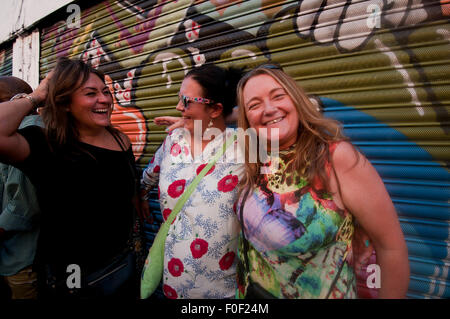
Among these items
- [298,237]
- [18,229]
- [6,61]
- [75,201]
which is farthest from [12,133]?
[6,61]

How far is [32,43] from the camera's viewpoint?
185 inches

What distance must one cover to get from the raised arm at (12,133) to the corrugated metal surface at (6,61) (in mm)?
5705

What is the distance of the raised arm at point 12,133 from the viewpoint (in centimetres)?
127

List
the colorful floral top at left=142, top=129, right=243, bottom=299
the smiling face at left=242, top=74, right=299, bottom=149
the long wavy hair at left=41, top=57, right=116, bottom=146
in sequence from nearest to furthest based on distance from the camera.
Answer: the smiling face at left=242, top=74, right=299, bottom=149 < the colorful floral top at left=142, top=129, right=243, bottom=299 < the long wavy hair at left=41, top=57, right=116, bottom=146

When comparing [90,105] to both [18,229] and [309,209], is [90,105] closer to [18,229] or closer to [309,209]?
[18,229]

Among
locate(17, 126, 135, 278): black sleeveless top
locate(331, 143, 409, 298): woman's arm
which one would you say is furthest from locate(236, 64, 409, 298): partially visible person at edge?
locate(17, 126, 135, 278): black sleeveless top

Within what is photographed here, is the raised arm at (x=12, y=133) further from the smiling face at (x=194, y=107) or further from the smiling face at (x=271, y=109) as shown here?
the smiling face at (x=271, y=109)

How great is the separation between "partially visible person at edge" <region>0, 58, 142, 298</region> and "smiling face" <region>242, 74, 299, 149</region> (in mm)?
1123

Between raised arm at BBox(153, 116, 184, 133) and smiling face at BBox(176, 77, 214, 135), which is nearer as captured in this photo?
smiling face at BBox(176, 77, 214, 135)

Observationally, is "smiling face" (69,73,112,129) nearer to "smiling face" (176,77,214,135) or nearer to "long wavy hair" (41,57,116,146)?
"long wavy hair" (41,57,116,146)

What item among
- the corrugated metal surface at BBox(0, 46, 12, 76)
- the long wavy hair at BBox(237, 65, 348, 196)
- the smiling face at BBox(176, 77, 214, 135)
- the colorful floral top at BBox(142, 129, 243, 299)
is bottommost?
the colorful floral top at BBox(142, 129, 243, 299)

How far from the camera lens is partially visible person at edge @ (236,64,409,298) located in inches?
43.6

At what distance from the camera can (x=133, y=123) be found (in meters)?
3.40

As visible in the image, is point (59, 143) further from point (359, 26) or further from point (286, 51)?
point (359, 26)
